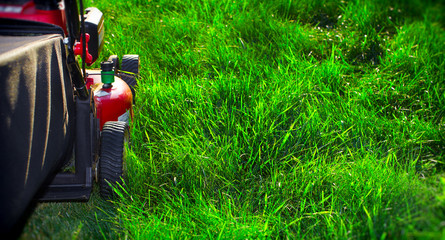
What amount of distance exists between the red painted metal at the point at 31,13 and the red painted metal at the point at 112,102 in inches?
15.1

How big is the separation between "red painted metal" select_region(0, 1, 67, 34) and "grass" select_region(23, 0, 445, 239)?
75 cm

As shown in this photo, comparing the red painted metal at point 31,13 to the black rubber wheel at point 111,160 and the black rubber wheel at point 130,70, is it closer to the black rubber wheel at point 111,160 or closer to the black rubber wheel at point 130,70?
the black rubber wheel at point 111,160

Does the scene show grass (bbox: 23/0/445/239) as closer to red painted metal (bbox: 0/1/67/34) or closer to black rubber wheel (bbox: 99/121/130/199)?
black rubber wheel (bbox: 99/121/130/199)

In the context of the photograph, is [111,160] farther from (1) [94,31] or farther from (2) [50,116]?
(1) [94,31]

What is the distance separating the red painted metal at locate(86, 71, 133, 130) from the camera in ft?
7.27

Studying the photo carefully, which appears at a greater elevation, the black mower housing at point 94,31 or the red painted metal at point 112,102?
the black mower housing at point 94,31

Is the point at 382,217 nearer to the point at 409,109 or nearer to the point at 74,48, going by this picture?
the point at 409,109

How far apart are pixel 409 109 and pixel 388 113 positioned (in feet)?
0.40

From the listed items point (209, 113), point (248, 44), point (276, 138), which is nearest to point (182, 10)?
point (248, 44)

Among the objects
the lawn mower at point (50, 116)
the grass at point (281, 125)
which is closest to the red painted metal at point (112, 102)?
the lawn mower at point (50, 116)

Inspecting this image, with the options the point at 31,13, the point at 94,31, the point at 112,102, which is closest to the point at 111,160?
the point at 112,102

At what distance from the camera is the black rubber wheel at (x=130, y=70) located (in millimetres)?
2746

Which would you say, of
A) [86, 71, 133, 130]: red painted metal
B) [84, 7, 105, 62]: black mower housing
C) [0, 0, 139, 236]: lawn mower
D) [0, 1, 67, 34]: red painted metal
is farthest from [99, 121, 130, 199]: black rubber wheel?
[84, 7, 105, 62]: black mower housing

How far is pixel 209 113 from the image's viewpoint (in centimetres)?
243
